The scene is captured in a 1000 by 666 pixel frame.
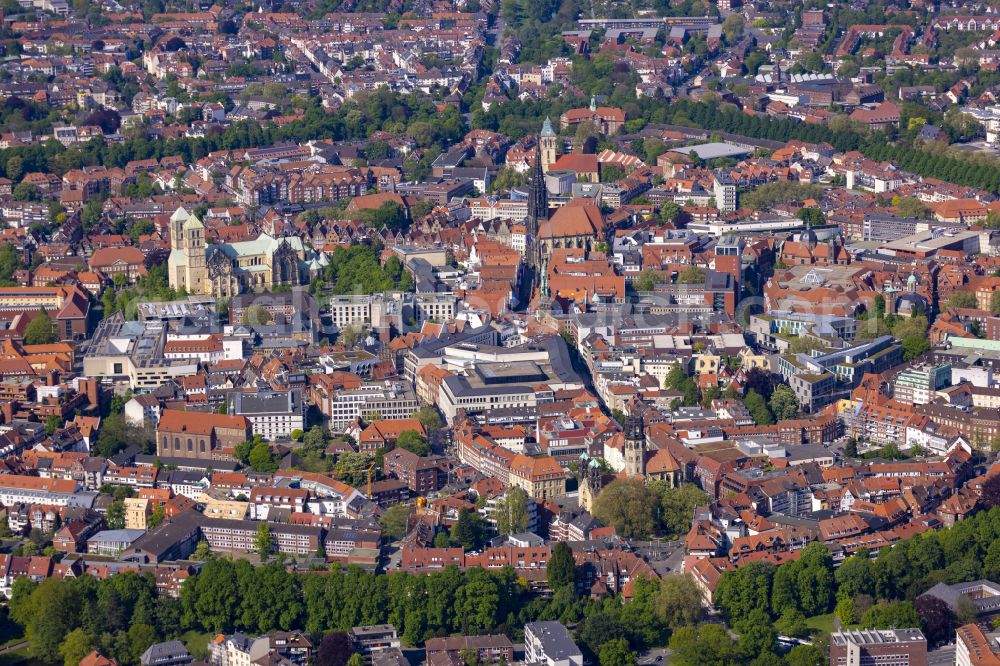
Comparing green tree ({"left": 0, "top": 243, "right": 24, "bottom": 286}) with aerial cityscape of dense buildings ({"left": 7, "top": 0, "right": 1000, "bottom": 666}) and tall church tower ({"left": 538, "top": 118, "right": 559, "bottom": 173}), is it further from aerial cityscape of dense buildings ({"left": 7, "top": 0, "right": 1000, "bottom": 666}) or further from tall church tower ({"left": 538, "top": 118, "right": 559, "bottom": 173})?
tall church tower ({"left": 538, "top": 118, "right": 559, "bottom": 173})

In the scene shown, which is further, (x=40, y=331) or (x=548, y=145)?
(x=548, y=145)

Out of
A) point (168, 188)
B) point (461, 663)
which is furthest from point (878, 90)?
point (461, 663)

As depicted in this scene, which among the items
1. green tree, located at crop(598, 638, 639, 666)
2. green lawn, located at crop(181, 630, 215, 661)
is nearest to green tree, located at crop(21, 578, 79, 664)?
green lawn, located at crop(181, 630, 215, 661)

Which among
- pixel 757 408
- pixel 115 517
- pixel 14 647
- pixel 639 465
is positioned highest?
pixel 639 465

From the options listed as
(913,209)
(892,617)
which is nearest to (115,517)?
(892,617)

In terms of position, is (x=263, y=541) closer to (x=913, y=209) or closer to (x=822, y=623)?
(x=822, y=623)

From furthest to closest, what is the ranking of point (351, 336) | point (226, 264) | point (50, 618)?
1. point (226, 264)
2. point (351, 336)
3. point (50, 618)
